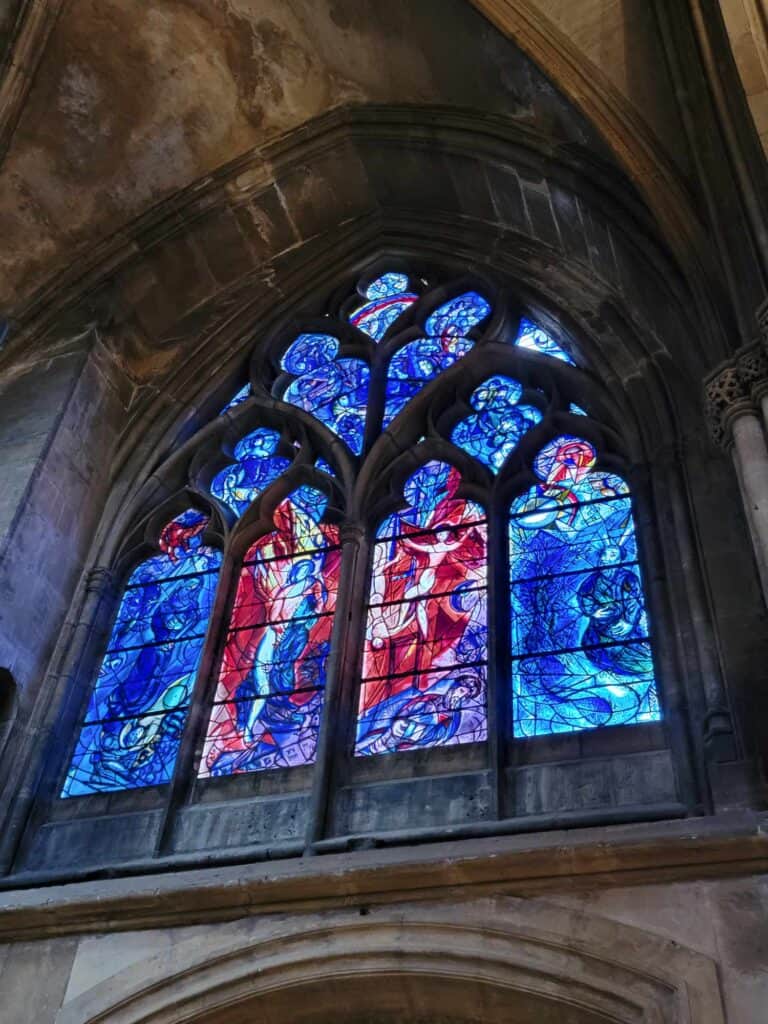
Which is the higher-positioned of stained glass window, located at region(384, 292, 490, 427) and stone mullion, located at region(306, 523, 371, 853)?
stained glass window, located at region(384, 292, 490, 427)

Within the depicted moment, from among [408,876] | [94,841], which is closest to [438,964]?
[408,876]

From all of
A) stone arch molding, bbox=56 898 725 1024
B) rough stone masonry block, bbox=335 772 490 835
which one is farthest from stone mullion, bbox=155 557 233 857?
stone arch molding, bbox=56 898 725 1024

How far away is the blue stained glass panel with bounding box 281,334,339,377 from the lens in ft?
29.3

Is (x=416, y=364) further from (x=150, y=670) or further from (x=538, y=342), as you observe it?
(x=150, y=670)

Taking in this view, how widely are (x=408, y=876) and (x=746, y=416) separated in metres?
2.45

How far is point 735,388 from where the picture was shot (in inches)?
229

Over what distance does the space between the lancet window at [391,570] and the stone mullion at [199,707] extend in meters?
0.02

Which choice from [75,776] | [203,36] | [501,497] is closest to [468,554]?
[501,497]

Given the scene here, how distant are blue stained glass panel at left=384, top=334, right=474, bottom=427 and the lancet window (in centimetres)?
2

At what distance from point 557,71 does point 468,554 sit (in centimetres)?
276

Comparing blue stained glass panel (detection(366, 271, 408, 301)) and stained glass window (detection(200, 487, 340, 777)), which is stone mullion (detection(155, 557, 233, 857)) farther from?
blue stained glass panel (detection(366, 271, 408, 301))

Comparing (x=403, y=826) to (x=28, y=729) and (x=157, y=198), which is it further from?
(x=157, y=198)

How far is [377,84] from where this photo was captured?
8875 millimetres

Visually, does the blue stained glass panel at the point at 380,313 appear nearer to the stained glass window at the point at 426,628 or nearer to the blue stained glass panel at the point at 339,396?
the blue stained glass panel at the point at 339,396
